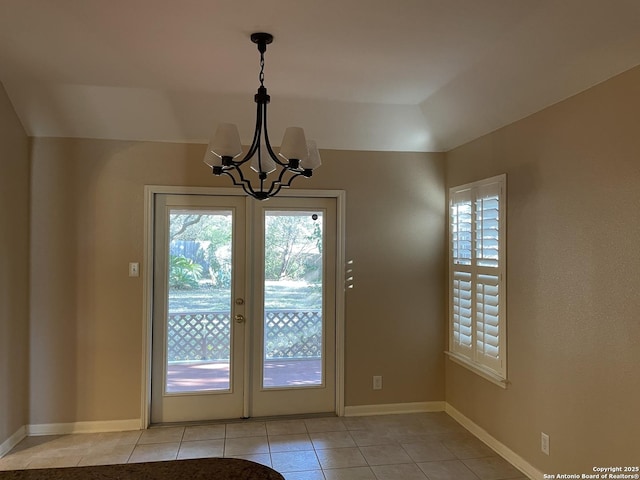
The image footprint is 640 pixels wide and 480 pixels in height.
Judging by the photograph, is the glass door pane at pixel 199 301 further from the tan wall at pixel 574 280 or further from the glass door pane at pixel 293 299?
the tan wall at pixel 574 280

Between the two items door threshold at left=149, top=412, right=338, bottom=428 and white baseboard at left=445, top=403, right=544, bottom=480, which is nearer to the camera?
white baseboard at left=445, top=403, right=544, bottom=480

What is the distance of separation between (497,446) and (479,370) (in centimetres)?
53

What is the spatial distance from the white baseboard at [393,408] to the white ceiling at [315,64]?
7.57 ft

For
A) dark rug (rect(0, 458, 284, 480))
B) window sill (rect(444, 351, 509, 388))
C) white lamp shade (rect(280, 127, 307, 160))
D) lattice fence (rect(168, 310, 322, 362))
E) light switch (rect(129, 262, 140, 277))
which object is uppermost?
white lamp shade (rect(280, 127, 307, 160))

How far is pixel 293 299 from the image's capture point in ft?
12.8

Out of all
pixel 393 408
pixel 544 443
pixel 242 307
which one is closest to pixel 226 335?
pixel 242 307

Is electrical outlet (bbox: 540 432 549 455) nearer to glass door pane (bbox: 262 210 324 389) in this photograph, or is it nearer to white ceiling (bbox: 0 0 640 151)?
glass door pane (bbox: 262 210 324 389)

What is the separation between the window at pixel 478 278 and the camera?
3.13 m

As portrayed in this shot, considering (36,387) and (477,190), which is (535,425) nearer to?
(477,190)

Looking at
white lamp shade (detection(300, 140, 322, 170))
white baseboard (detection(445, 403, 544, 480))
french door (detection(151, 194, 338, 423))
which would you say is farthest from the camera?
french door (detection(151, 194, 338, 423))

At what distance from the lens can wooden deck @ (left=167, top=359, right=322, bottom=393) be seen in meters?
3.74

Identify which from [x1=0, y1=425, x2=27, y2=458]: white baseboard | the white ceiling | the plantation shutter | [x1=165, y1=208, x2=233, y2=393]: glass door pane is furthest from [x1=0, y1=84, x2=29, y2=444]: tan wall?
the plantation shutter

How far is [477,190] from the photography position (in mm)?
3430

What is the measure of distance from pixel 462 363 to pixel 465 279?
27.7 inches
